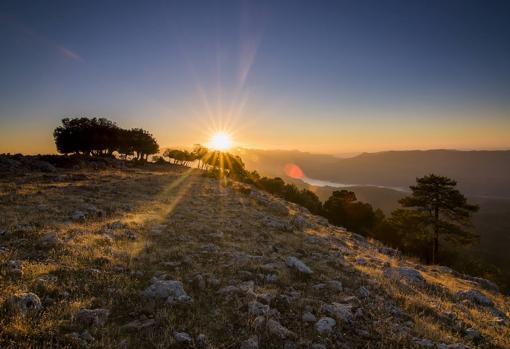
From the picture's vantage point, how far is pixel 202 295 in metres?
8.60

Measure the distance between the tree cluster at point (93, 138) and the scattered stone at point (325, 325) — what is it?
72.6 m

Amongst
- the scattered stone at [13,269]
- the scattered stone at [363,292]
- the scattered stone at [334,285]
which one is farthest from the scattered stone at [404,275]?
the scattered stone at [13,269]

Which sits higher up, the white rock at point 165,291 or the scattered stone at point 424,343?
the white rock at point 165,291

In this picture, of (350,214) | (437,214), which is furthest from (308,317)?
(350,214)

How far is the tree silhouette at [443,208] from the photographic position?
32.5 meters

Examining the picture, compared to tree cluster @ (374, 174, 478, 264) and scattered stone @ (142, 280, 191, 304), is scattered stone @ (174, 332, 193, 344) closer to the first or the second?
scattered stone @ (142, 280, 191, 304)

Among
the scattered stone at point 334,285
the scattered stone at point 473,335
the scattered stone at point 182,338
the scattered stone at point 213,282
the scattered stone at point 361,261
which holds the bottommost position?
the scattered stone at point 361,261

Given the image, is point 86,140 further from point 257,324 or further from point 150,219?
point 257,324

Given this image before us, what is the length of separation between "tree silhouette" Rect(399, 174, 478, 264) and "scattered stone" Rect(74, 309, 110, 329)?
35.3m

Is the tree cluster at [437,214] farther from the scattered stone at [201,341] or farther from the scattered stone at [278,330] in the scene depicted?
the scattered stone at [201,341]

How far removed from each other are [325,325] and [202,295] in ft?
11.6

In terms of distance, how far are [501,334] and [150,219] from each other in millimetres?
16919

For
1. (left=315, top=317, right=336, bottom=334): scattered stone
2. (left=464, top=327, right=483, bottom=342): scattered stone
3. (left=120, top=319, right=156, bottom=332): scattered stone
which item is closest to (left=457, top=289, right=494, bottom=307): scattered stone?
(left=464, top=327, right=483, bottom=342): scattered stone

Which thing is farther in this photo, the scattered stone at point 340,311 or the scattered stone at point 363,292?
the scattered stone at point 363,292
